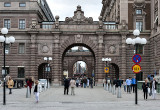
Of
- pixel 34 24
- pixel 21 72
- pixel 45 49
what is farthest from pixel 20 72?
pixel 34 24

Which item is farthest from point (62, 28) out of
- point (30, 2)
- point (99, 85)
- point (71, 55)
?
point (71, 55)

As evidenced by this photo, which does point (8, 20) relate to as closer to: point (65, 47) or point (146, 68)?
point (65, 47)

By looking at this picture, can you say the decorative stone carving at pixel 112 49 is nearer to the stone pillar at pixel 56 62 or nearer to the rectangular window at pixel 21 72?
the stone pillar at pixel 56 62

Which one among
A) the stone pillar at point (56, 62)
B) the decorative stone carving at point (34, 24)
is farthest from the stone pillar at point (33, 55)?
the stone pillar at point (56, 62)

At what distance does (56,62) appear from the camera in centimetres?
5072

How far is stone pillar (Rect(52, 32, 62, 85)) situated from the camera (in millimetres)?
50656

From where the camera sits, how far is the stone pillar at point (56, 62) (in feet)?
166

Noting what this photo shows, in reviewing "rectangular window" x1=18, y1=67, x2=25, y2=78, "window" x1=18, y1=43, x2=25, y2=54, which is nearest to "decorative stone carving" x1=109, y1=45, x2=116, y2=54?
"window" x1=18, y1=43, x2=25, y2=54

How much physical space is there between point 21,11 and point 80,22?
1006 centimetres

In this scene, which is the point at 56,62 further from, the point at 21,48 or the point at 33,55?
the point at 21,48

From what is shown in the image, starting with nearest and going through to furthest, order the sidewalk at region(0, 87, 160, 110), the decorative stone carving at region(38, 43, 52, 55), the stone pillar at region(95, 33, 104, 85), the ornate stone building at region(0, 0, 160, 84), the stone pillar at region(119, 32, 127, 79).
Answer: the sidewalk at region(0, 87, 160, 110), the stone pillar at region(119, 32, 127, 79), the stone pillar at region(95, 33, 104, 85), the ornate stone building at region(0, 0, 160, 84), the decorative stone carving at region(38, 43, 52, 55)

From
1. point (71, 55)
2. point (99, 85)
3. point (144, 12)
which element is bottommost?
point (99, 85)

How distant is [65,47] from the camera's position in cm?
5128

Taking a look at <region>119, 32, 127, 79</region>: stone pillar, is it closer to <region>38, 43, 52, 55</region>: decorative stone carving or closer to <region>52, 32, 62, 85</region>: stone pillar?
<region>52, 32, 62, 85</region>: stone pillar
